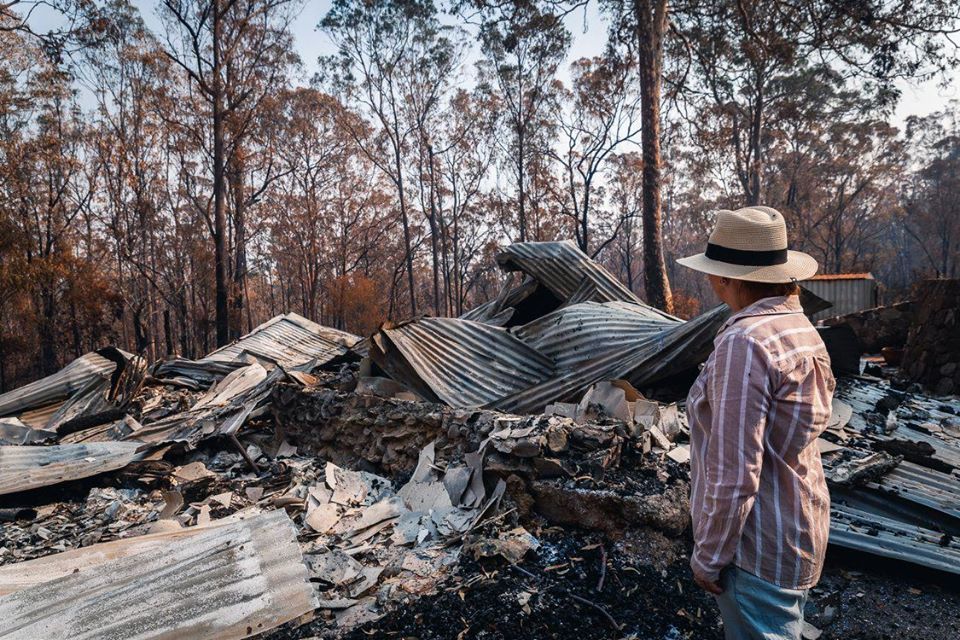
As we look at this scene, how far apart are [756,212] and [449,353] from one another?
3.42m

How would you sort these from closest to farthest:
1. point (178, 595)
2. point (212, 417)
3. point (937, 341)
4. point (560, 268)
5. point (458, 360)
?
point (178, 595) < point (458, 360) < point (212, 417) < point (937, 341) < point (560, 268)

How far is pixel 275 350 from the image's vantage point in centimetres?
852

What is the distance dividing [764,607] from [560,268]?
520 cm

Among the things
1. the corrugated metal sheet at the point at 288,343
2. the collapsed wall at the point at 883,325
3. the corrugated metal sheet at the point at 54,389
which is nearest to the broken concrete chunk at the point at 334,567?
the corrugated metal sheet at the point at 54,389

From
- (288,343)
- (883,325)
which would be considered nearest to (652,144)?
(883,325)

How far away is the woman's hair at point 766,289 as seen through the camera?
142 centimetres

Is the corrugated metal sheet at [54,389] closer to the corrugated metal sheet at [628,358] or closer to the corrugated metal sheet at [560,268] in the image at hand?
the corrugated metal sheet at [560,268]

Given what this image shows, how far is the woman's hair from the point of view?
56.1 inches

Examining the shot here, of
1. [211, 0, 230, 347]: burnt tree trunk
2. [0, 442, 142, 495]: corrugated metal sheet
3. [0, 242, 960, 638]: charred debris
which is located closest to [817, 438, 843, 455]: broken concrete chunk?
[0, 242, 960, 638]: charred debris

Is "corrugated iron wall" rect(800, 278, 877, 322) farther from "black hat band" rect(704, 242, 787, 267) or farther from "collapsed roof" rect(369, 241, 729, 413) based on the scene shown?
"black hat band" rect(704, 242, 787, 267)

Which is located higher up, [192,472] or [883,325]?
[883,325]

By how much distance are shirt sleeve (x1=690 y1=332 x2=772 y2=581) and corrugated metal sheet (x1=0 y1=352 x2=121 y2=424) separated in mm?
6992

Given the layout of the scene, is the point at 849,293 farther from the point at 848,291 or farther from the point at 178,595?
the point at 178,595

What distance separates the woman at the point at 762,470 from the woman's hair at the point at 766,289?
4 cm
